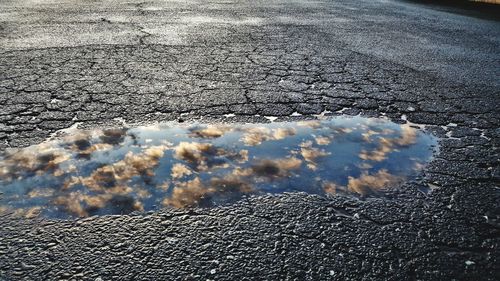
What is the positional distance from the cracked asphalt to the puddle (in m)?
0.11

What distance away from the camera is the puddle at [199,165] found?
1.89 meters

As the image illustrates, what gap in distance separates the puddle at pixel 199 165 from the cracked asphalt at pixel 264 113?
11 centimetres

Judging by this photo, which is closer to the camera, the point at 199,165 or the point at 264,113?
the point at 199,165

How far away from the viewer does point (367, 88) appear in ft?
11.6

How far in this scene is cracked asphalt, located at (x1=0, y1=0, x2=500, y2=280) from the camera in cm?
151

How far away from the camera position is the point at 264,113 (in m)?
2.93

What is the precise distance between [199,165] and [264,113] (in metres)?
0.89

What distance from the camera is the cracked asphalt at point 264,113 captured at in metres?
1.51

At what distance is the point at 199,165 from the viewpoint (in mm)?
2217

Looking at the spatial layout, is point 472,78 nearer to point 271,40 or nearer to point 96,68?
point 271,40

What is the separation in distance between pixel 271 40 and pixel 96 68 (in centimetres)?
254

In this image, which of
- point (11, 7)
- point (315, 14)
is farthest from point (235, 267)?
point (11, 7)

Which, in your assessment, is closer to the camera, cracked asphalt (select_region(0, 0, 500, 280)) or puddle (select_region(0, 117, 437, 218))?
cracked asphalt (select_region(0, 0, 500, 280))

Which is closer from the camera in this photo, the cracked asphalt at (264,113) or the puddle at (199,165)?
the cracked asphalt at (264,113)
